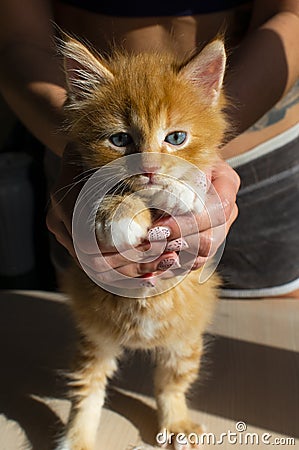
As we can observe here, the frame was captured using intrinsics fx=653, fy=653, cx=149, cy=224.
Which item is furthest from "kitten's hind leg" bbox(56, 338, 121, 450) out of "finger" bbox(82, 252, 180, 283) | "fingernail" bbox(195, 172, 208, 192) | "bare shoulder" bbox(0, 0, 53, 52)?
"bare shoulder" bbox(0, 0, 53, 52)

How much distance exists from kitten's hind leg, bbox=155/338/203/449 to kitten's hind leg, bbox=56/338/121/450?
0.23 ft

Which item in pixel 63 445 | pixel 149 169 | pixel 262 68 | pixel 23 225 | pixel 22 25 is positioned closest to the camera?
pixel 149 169

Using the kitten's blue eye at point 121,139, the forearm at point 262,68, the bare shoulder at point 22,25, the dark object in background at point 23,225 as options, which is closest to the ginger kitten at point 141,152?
the kitten's blue eye at point 121,139

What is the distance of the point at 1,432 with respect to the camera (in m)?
0.88

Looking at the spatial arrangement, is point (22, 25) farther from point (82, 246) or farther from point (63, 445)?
point (63, 445)

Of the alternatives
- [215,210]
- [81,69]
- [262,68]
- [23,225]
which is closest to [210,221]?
[215,210]

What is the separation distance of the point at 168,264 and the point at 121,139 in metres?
0.15

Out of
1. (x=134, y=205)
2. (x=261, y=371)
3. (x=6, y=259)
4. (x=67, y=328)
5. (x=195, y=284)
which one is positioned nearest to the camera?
(x=134, y=205)

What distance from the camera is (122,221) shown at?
27.9 inches

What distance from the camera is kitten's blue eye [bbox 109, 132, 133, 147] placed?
70cm

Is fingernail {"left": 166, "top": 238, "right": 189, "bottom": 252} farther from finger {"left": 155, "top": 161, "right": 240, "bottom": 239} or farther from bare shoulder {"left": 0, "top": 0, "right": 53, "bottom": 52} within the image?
bare shoulder {"left": 0, "top": 0, "right": 53, "bottom": 52}

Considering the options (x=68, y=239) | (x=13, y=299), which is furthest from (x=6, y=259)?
(x=68, y=239)

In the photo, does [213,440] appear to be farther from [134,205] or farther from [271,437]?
[134,205]

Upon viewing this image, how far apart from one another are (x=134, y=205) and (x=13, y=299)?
1.80ft
